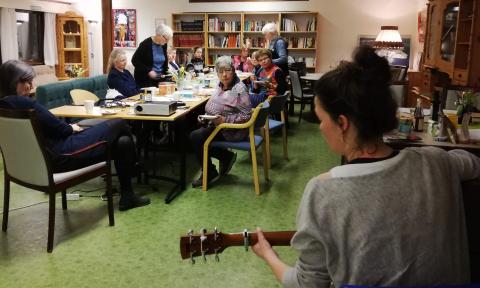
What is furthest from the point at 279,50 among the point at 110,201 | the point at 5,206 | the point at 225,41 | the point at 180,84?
the point at 5,206

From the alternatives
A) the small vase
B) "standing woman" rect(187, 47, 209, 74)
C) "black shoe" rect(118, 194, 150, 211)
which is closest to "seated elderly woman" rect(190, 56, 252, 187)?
"black shoe" rect(118, 194, 150, 211)

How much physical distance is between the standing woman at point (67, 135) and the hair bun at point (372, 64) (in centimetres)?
220

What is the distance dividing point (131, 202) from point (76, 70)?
594 centimetres

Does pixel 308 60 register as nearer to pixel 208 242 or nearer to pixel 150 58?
pixel 150 58

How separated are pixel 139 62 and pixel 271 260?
14.9 feet

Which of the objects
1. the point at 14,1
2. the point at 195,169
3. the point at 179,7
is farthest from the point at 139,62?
the point at 179,7

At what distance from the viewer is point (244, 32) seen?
30.2 ft

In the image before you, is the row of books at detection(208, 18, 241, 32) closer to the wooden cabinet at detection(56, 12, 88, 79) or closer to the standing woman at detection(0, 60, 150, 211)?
the wooden cabinet at detection(56, 12, 88, 79)

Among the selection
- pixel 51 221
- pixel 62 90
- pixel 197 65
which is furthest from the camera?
pixel 197 65

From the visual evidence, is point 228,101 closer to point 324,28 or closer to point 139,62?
point 139,62

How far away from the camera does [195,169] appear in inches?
179

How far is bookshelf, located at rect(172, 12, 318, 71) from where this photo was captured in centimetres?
899

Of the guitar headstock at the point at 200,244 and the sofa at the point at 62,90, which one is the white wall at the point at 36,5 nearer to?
the sofa at the point at 62,90

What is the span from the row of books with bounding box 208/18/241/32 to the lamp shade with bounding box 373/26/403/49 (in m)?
2.94
